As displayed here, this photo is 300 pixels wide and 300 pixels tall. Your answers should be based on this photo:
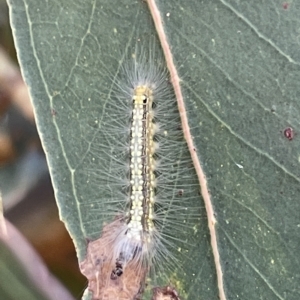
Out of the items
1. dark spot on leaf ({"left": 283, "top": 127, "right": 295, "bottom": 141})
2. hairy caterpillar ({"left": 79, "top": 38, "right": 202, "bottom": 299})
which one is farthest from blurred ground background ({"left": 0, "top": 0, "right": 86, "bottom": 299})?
dark spot on leaf ({"left": 283, "top": 127, "right": 295, "bottom": 141})

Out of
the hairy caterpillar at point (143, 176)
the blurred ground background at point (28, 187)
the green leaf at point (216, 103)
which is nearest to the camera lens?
the green leaf at point (216, 103)

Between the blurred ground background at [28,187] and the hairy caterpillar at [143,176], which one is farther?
the blurred ground background at [28,187]

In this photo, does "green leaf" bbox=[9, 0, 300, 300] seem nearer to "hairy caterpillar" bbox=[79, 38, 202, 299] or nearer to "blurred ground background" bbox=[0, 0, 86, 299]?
"hairy caterpillar" bbox=[79, 38, 202, 299]

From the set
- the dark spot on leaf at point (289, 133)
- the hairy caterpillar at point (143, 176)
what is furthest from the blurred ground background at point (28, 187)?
the dark spot on leaf at point (289, 133)

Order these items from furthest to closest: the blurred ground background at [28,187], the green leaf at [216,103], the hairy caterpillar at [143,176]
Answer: the blurred ground background at [28,187]
the hairy caterpillar at [143,176]
the green leaf at [216,103]

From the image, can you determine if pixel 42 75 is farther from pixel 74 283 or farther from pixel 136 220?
pixel 74 283

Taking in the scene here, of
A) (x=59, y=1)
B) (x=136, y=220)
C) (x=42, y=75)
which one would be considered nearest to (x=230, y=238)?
(x=136, y=220)

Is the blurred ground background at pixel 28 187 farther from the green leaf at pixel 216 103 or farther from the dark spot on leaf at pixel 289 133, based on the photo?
the dark spot on leaf at pixel 289 133

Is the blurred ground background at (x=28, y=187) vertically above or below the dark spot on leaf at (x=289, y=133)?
below
